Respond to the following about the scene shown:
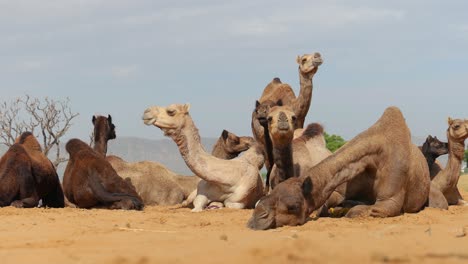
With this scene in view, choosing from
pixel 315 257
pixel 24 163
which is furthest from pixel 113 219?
pixel 315 257

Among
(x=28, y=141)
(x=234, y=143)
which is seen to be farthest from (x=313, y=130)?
(x=28, y=141)

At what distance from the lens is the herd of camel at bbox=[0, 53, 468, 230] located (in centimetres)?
903

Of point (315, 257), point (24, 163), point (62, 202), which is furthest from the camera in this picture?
point (62, 202)

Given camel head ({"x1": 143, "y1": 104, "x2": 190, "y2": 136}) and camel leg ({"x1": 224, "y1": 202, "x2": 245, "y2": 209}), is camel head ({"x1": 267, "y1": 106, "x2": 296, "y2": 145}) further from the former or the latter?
camel head ({"x1": 143, "y1": 104, "x2": 190, "y2": 136})

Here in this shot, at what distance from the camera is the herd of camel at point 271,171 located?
9.03 meters

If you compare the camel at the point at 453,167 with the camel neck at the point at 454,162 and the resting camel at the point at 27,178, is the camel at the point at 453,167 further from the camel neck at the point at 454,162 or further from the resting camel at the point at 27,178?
the resting camel at the point at 27,178

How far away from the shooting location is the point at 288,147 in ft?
33.7

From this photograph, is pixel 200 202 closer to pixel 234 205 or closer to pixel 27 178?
pixel 234 205

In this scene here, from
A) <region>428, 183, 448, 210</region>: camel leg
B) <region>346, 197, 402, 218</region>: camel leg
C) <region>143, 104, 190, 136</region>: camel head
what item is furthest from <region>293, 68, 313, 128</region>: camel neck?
<region>346, 197, 402, 218</region>: camel leg

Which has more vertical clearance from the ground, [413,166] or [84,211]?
[413,166]

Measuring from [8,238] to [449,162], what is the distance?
8.27m

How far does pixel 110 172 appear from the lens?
12398 mm

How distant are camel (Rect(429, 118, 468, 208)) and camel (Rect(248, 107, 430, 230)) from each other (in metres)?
3.38

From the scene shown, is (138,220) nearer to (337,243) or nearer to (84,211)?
(84,211)
